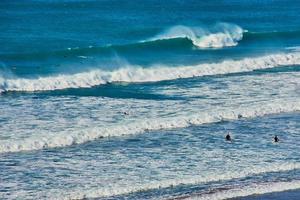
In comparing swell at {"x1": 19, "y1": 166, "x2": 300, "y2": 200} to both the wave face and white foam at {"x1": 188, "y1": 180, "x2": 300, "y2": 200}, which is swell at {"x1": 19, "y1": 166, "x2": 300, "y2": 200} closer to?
white foam at {"x1": 188, "y1": 180, "x2": 300, "y2": 200}

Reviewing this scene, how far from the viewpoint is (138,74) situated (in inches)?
1657

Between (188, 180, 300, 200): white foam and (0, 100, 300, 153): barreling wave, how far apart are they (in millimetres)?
6358

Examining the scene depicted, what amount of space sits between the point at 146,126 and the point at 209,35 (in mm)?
20646

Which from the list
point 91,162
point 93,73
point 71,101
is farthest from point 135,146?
point 93,73

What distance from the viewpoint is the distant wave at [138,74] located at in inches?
1545

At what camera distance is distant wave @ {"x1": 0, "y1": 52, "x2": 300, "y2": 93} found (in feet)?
129

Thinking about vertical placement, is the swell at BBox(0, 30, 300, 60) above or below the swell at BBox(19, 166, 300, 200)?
above

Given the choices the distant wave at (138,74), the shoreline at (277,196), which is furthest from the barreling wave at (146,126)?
the distant wave at (138,74)

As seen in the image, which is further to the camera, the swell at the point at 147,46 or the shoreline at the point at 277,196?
the swell at the point at 147,46

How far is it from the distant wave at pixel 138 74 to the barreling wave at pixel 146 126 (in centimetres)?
731

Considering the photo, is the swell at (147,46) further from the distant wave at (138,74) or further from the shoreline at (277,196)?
the shoreline at (277,196)

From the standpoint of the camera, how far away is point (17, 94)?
37.7 metres

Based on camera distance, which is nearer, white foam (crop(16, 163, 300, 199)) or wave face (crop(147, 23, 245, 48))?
white foam (crop(16, 163, 300, 199))

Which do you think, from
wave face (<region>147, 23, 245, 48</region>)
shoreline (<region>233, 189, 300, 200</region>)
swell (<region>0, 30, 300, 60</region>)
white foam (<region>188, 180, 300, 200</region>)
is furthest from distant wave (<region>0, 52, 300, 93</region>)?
shoreline (<region>233, 189, 300, 200</region>)
